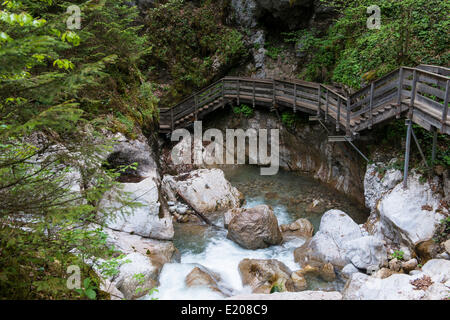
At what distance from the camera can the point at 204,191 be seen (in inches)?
462

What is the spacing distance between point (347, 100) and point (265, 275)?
646 centimetres

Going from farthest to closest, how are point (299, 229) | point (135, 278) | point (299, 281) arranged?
point (299, 229) < point (299, 281) < point (135, 278)

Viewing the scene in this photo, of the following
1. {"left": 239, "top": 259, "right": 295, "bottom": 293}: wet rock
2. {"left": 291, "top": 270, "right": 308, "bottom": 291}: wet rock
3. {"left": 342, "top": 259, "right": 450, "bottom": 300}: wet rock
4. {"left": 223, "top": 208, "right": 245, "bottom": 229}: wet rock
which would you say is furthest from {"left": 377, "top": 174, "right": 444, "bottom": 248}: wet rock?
{"left": 223, "top": 208, "right": 245, "bottom": 229}: wet rock

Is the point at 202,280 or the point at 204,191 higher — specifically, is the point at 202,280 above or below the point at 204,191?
below

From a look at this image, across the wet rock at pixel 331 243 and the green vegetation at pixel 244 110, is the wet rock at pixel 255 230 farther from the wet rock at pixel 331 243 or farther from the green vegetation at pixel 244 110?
the green vegetation at pixel 244 110

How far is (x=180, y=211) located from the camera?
11.0m

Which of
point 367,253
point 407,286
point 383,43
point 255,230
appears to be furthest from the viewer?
point 383,43

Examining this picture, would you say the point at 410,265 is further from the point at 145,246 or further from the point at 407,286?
the point at 145,246

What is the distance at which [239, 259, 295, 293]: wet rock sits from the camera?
7191mm

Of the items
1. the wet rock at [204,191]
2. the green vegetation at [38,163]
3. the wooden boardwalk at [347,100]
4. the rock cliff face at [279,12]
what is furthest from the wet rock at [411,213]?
the rock cliff face at [279,12]

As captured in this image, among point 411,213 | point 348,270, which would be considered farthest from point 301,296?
point 411,213

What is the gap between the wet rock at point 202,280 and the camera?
22.3 feet

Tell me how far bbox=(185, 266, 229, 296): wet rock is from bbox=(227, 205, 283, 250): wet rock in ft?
6.40

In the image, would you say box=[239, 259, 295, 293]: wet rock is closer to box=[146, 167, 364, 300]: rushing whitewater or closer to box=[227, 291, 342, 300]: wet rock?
box=[146, 167, 364, 300]: rushing whitewater
